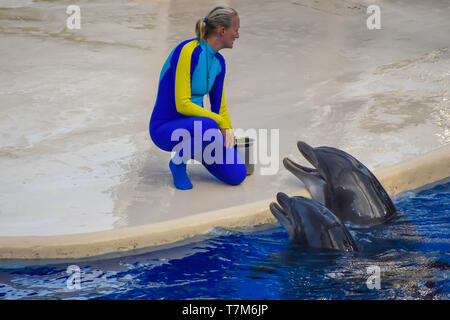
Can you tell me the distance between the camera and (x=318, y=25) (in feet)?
31.8

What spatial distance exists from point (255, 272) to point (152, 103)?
10.2ft

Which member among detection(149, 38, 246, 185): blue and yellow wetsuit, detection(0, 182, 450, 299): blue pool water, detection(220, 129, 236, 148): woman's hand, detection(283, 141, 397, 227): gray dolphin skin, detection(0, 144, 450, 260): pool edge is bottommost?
detection(0, 182, 450, 299): blue pool water

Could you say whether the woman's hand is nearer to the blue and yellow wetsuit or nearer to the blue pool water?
A: the blue and yellow wetsuit

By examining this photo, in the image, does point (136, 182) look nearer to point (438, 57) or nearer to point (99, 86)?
point (99, 86)

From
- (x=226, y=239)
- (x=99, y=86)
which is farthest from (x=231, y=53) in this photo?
(x=226, y=239)

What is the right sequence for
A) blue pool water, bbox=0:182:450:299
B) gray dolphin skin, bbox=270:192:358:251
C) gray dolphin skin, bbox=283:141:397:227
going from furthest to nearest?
gray dolphin skin, bbox=283:141:397:227 < gray dolphin skin, bbox=270:192:358:251 < blue pool water, bbox=0:182:450:299

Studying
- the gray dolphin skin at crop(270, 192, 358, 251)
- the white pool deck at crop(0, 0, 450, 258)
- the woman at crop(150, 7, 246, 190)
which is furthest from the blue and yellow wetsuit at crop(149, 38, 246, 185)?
the gray dolphin skin at crop(270, 192, 358, 251)

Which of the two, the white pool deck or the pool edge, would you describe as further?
the white pool deck

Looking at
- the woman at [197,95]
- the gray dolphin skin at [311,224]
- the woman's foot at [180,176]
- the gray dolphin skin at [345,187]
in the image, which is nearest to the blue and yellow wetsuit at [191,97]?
the woman at [197,95]

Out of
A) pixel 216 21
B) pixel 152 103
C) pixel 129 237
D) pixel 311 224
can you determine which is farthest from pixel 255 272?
pixel 152 103

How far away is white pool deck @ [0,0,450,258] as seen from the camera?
438 centimetres

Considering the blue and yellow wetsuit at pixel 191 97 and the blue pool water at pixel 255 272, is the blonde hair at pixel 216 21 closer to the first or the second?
the blue and yellow wetsuit at pixel 191 97

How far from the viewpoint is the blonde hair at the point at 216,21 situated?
434 cm

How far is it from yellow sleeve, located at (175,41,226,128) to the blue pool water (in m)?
0.80
